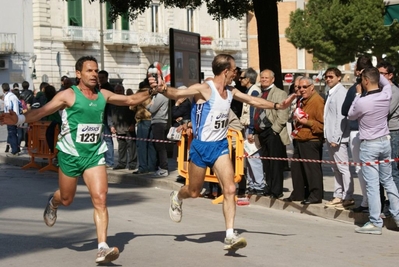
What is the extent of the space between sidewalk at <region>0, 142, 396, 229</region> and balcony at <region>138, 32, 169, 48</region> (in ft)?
135

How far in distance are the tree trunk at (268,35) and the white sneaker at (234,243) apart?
967cm

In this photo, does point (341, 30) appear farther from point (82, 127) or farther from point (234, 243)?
point (82, 127)

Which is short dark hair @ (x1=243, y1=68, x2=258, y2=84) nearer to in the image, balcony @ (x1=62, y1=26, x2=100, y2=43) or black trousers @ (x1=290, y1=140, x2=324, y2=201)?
black trousers @ (x1=290, y1=140, x2=324, y2=201)

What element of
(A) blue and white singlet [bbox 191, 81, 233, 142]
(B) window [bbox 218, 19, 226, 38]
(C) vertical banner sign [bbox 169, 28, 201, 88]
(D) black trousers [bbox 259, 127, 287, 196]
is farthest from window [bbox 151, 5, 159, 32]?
(A) blue and white singlet [bbox 191, 81, 233, 142]

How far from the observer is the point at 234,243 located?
8750 millimetres

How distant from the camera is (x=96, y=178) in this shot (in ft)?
28.5

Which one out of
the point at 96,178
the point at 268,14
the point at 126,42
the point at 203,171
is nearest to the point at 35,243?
the point at 96,178

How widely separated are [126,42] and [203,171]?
52189mm

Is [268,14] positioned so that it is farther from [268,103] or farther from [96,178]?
[96,178]

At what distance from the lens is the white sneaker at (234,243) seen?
8.74 metres

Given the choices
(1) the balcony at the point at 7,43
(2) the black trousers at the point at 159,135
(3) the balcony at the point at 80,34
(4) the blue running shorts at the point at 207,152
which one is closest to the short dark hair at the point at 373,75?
(4) the blue running shorts at the point at 207,152

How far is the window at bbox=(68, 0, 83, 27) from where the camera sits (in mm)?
58213

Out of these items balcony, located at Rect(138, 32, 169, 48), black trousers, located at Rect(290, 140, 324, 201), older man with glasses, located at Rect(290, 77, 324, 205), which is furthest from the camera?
balcony, located at Rect(138, 32, 169, 48)

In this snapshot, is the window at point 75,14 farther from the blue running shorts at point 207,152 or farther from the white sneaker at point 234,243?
the white sneaker at point 234,243
